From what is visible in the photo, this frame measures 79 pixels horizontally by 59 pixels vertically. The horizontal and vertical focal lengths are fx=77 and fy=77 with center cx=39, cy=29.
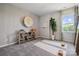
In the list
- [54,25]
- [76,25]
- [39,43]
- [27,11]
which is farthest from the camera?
[39,43]

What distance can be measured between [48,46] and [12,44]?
115cm

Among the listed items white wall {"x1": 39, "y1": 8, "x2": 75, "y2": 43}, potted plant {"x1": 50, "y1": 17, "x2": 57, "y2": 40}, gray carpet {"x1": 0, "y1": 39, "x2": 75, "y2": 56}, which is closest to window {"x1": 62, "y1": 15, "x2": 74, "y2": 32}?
white wall {"x1": 39, "y1": 8, "x2": 75, "y2": 43}

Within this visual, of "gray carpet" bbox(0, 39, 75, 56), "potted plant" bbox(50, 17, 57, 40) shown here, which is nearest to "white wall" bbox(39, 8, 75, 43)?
"potted plant" bbox(50, 17, 57, 40)

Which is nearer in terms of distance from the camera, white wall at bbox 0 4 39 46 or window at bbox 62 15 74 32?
window at bbox 62 15 74 32

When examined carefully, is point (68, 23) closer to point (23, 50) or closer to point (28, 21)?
point (28, 21)

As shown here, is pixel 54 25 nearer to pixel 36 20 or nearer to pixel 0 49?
pixel 36 20

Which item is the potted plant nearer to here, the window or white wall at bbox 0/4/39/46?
the window

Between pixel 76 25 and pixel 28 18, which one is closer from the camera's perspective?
pixel 76 25

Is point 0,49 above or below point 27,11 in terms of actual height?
below

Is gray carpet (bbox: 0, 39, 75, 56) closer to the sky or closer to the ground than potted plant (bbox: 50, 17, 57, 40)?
closer to the ground

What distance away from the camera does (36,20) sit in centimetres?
230

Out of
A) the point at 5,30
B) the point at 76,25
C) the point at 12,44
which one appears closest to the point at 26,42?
the point at 12,44

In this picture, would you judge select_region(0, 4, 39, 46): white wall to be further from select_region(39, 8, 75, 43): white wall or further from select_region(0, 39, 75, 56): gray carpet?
select_region(39, 8, 75, 43): white wall

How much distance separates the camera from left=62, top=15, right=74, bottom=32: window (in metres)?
2.02
